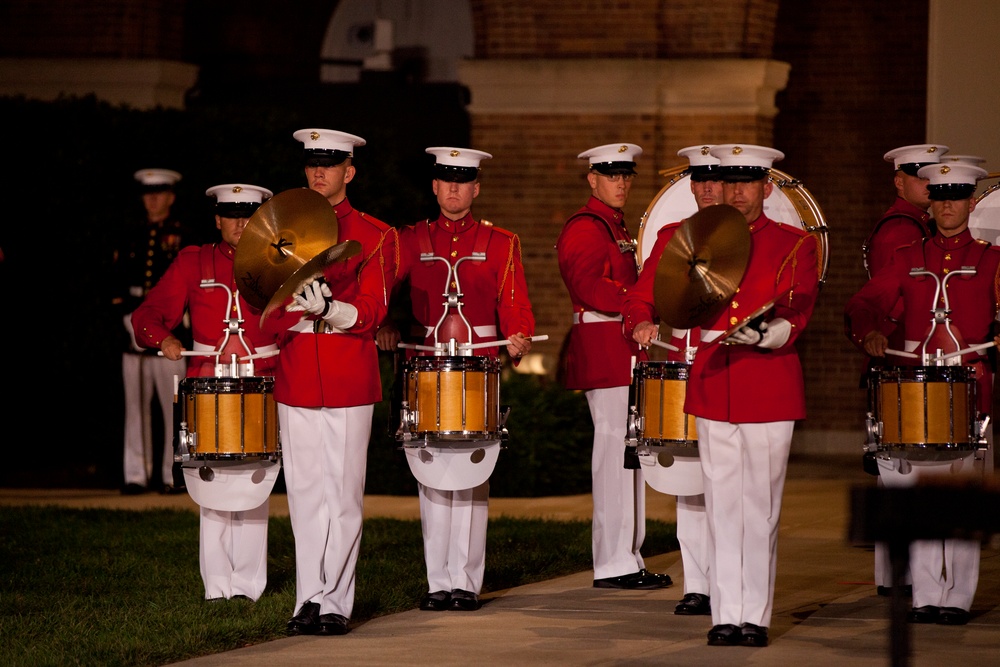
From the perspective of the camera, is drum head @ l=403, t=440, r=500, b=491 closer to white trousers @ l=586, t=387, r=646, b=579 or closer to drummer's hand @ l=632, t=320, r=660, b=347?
drummer's hand @ l=632, t=320, r=660, b=347

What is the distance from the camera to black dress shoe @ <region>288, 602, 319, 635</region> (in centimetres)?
744

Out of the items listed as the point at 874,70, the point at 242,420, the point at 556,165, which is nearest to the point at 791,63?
the point at 874,70

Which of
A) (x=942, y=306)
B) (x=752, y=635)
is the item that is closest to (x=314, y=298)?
(x=752, y=635)

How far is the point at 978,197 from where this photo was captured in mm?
8938

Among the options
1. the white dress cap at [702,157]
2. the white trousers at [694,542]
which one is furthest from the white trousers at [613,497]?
the white dress cap at [702,157]

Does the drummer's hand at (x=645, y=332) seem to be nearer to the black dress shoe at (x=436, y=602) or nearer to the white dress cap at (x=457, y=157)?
the white dress cap at (x=457, y=157)

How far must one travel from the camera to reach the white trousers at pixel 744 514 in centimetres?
716

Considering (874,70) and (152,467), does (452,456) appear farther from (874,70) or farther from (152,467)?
(874,70)

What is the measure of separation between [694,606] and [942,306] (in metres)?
1.93

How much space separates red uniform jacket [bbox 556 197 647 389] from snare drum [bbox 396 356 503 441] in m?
1.24

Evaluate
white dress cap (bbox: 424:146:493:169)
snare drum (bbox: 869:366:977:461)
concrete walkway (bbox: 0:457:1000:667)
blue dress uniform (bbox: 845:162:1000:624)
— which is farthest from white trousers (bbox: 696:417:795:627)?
white dress cap (bbox: 424:146:493:169)

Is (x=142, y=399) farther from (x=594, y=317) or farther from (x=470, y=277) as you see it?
(x=470, y=277)

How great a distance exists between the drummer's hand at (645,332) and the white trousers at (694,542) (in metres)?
1.13

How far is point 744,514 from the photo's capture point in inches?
284
